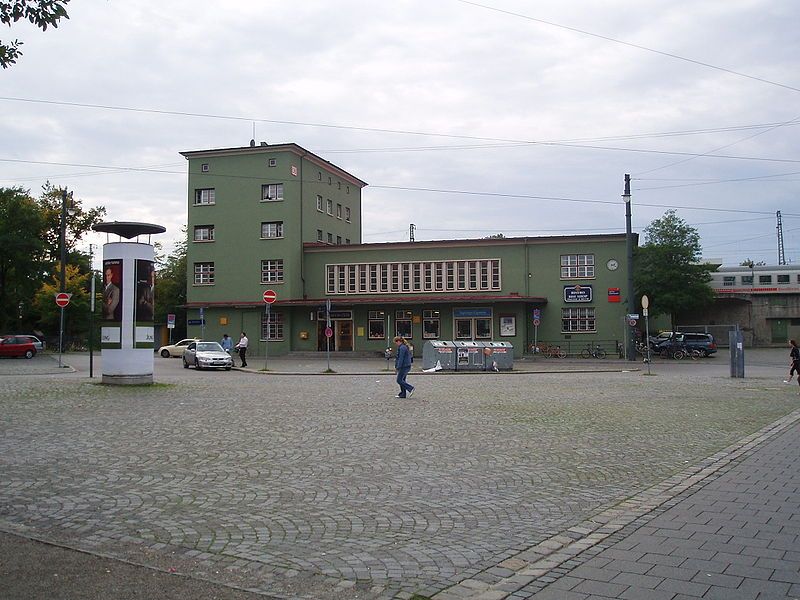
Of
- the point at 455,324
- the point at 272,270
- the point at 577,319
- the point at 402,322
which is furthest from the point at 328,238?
the point at 577,319

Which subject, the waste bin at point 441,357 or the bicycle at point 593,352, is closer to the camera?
the waste bin at point 441,357

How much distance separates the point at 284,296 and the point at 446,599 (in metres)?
49.8

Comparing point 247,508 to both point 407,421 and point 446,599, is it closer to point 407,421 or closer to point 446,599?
point 446,599

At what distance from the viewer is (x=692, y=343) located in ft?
161

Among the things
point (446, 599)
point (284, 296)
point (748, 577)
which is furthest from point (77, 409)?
point (284, 296)

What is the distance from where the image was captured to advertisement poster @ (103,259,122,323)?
2161 cm

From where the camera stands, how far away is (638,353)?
159ft

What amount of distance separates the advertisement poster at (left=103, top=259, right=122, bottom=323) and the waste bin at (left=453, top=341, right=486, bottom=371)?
60.7 feet

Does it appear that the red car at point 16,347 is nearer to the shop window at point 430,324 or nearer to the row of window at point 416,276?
the row of window at point 416,276

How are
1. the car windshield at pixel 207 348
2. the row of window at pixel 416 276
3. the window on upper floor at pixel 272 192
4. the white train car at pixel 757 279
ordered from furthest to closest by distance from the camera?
the white train car at pixel 757 279 → the window on upper floor at pixel 272 192 → the row of window at pixel 416 276 → the car windshield at pixel 207 348

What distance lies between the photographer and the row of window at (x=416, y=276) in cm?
5238

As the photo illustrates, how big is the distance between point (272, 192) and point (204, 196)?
5775mm

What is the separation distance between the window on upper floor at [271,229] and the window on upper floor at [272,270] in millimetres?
1785

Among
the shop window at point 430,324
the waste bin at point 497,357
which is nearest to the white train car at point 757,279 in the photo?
the shop window at point 430,324
